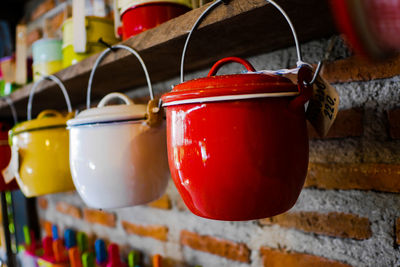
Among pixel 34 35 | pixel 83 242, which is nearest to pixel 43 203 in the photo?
pixel 83 242

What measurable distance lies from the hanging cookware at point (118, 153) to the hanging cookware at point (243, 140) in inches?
6.9

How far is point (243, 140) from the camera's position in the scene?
0.43 m

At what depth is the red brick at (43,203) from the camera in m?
1.74

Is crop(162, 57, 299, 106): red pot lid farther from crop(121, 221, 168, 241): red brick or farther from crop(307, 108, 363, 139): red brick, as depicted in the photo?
crop(121, 221, 168, 241): red brick

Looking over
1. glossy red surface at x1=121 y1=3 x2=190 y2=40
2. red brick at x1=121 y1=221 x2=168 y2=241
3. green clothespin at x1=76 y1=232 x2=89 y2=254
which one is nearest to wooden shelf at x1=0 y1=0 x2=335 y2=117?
glossy red surface at x1=121 y1=3 x2=190 y2=40

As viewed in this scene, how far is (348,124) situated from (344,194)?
0.45 feet

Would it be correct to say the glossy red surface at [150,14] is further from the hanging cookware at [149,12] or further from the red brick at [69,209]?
the red brick at [69,209]

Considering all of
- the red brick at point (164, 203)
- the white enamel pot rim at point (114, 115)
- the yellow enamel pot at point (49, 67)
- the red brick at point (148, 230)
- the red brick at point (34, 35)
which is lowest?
the red brick at point (148, 230)

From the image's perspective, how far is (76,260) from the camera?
1102 mm

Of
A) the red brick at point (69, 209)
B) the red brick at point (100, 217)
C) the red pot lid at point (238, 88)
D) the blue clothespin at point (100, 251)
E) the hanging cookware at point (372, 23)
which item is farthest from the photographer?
the red brick at point (69, 209)

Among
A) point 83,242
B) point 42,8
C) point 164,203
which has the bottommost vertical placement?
point 83,242

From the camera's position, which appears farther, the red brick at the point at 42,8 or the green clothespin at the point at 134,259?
the red brick at the point at 42,8

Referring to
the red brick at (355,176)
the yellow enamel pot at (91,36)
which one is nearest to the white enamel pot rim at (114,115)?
the yellow enamel pot at (91,36)

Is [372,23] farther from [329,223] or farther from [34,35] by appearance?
[34,35]
